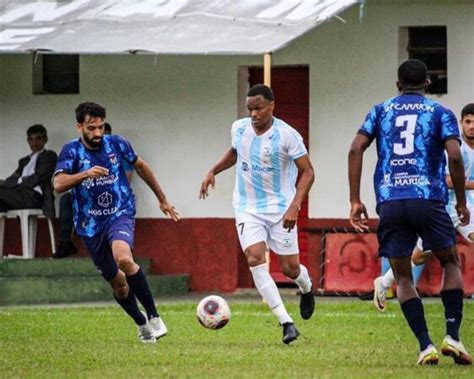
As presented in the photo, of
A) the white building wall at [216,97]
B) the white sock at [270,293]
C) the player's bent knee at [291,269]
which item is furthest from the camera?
the white building wall at [216,97]

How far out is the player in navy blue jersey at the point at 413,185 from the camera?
1266cm

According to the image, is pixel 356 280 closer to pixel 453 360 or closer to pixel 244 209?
pixel 244 209

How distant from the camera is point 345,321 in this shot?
18.0 meters

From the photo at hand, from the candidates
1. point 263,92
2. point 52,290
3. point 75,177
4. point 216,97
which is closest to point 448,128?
point 263,92

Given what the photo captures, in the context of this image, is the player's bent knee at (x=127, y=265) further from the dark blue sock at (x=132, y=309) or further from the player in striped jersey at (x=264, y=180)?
the player in striped jersey at (x=264, y=180)

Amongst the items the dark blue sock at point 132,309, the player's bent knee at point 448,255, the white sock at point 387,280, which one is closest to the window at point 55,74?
the white sock at point 387,280

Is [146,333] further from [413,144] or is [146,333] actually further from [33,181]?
[33,181]

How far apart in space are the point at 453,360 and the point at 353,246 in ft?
32.4

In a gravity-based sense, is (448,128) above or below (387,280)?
above

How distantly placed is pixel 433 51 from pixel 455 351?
10497 mm

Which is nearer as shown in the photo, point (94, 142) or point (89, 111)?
point (89, 111)

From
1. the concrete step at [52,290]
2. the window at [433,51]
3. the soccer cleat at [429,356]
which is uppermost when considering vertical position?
the window at [433,51]

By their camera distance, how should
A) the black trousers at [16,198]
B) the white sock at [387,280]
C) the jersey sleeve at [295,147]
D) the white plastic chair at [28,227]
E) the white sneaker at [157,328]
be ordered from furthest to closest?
the white plastic chair at [28,227] → the black trousers at [16,198] → the white sock at [387,280] → the jersey sleeve at [295,147] → the white sneaker at [157,328]

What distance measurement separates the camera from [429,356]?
41.2 ft
